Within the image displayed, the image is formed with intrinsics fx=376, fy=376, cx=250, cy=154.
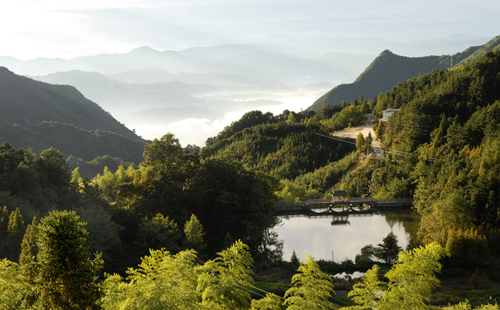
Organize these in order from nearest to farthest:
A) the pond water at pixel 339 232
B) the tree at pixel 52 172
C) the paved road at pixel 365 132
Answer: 1. the pond water at pixel 339 232
2. the tree at pixel 52 172
3. the paved road at pixel 365 132

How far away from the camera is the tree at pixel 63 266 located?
8.80 m

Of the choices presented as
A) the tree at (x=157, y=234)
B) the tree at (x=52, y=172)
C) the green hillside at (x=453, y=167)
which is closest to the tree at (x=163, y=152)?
the tree at (x=52, y=172)

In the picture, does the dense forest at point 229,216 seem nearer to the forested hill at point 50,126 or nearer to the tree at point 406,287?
the tree at point 406,287

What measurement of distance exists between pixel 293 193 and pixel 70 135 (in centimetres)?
10852

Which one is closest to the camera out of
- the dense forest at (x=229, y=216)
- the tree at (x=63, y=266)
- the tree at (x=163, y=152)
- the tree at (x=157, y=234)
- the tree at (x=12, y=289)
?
the tree at (x=63, y=266)

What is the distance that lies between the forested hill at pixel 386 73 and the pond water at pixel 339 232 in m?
125

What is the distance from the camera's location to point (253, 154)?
6900 cm

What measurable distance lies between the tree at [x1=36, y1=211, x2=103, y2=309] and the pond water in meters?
23.8

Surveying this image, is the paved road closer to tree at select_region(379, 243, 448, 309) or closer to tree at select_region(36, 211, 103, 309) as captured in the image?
tree at select_region(379, 243, 448, 309)

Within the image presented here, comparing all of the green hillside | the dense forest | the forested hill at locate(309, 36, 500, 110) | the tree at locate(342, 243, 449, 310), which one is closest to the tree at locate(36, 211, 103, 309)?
the dense forest

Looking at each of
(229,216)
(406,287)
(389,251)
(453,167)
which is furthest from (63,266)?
(453,167)

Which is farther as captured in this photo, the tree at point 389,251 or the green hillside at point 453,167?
the tree at point 389,251

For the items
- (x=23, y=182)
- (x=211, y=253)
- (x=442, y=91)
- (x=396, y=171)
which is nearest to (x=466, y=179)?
(x=396, y=171)

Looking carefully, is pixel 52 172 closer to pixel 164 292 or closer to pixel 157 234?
pixel 157 234
